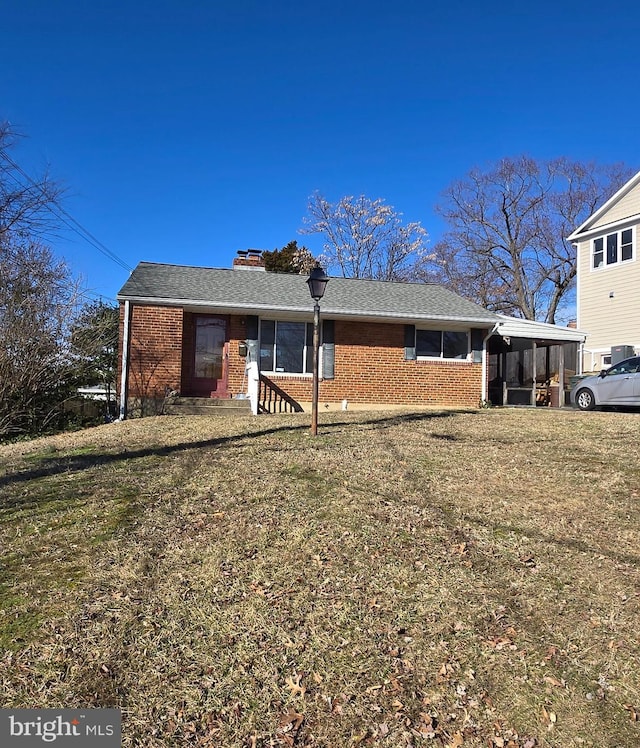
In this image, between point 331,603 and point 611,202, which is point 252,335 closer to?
point 331,603

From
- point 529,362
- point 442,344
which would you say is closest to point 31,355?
point 442,344

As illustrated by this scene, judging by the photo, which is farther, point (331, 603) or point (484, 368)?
point (484, 368)

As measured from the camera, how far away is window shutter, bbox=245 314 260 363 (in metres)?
12.9

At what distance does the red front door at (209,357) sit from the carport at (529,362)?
693cm

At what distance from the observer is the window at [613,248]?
1909 cm

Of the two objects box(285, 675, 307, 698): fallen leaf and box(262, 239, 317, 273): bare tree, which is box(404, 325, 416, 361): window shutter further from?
box(262, 239, 317, 273): bare tree

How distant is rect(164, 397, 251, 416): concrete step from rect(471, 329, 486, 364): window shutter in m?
6.07

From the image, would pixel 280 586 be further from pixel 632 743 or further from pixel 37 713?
pixel 632 743

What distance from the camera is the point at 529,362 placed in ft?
65.3

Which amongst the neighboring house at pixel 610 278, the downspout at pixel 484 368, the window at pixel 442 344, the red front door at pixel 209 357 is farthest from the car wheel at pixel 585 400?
the red front door at pixel 209 357

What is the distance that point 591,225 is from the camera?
67.7 ft

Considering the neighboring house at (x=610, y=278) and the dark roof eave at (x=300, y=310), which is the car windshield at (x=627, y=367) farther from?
the neighboring house at (x=610, y=278)

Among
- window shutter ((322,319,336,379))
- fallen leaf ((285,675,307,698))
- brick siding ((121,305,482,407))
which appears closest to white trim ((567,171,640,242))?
brick siding ((121,305,482,407))

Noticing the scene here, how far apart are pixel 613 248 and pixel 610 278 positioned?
1.10 metres
